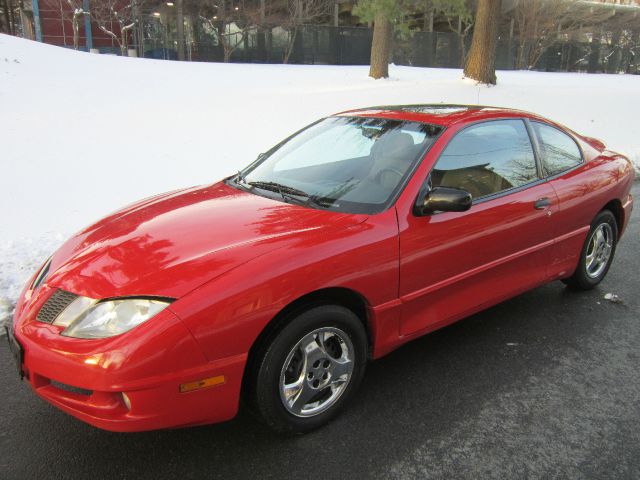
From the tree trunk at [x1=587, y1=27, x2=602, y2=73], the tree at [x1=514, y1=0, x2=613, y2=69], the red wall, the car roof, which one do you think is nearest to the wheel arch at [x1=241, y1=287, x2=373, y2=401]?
the car roof

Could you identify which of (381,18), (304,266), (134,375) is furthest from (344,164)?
(381,18)

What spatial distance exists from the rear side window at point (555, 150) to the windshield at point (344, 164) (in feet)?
3.45

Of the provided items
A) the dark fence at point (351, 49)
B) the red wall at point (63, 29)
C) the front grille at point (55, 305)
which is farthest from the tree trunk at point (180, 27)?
the front grille at point (55, 305)

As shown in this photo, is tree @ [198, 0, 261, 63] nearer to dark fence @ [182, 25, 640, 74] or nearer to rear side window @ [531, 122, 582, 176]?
dark fence @ [182, 25, 640, 74]

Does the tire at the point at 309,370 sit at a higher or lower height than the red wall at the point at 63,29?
lower

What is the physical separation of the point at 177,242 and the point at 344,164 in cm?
127

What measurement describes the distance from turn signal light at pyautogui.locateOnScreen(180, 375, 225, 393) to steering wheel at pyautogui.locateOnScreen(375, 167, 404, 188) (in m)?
1.46

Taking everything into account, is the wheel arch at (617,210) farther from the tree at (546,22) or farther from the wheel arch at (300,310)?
the tree at (546,22)

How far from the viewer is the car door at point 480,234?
306 cm

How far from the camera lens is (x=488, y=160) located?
3.63m

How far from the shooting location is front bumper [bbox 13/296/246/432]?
2.21 metres

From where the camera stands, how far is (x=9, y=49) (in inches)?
519

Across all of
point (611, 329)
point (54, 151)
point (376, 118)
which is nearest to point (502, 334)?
point (611, 329)

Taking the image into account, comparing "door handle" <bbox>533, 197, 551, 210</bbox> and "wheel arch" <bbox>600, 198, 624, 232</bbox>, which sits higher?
"door handle" <bbox>533, 197, 551, 210</bbox>
